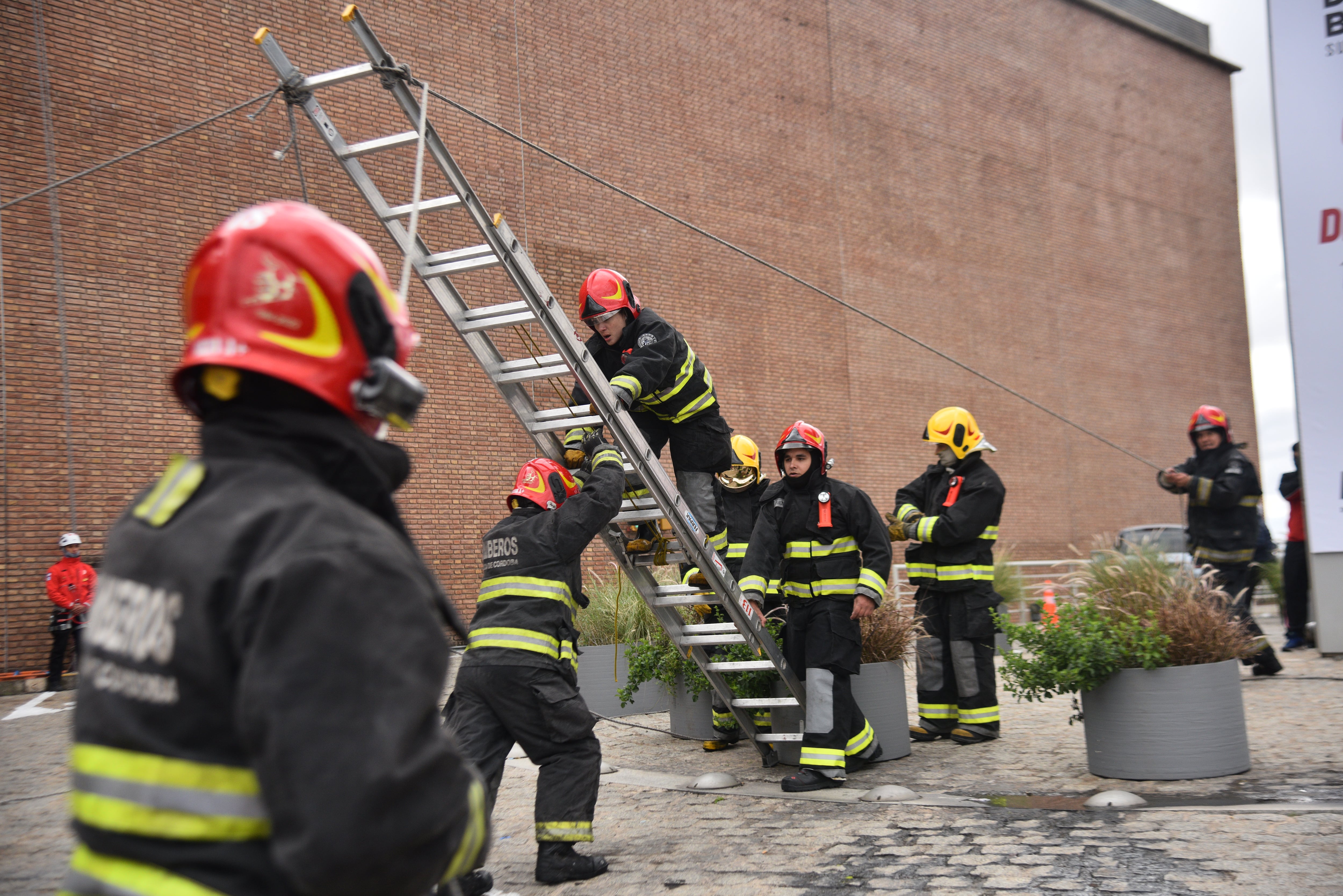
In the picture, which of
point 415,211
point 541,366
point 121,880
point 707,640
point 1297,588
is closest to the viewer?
point 121,880

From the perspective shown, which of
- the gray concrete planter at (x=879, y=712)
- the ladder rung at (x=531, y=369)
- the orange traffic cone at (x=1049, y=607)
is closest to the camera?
A: the ladder rung at (x=531, y=369)

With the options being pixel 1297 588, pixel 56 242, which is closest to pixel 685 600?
pixel 1297 588

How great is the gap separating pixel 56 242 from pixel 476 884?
1235cm

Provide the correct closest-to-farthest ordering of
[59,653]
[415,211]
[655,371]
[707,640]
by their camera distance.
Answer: [415,211] → [655,371] → [707,640] → [59,653]

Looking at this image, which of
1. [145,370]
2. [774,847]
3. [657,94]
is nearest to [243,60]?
[145,370]

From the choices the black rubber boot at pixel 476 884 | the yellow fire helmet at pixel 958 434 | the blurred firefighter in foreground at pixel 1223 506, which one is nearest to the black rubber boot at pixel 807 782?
the black rubber boot at pixel 476 884

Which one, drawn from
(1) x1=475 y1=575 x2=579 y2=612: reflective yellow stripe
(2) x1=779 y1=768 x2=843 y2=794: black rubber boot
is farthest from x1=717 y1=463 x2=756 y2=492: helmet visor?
(1) x1=475 y1=575 x2=579 y2=612: reflective yellow stripe

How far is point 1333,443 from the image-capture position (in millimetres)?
8961

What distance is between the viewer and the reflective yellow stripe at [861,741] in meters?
6.33

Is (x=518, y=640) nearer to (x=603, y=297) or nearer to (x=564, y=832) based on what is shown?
(x=564, y=832)

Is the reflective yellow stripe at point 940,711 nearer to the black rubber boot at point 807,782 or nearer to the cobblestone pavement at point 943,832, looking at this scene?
the cobblestone pavement at point 943,832

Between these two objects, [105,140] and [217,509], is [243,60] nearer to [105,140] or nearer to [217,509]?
[105,140]

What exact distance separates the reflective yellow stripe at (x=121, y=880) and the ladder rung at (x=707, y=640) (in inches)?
196

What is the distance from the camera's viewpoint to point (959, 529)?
7.14 m
